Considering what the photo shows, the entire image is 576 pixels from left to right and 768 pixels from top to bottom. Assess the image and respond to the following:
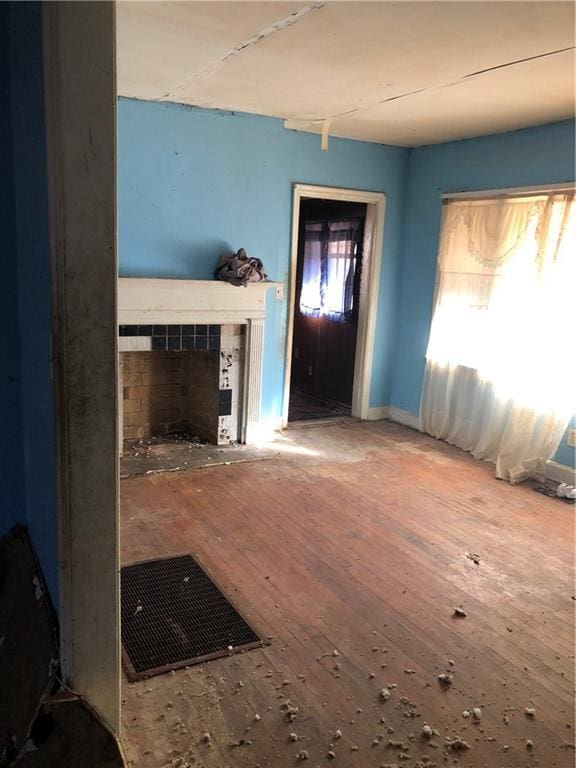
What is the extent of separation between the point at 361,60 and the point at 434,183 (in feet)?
7.66

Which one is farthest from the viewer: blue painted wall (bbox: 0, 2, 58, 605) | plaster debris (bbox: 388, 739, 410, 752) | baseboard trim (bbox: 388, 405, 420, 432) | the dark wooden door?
the dark wooden door

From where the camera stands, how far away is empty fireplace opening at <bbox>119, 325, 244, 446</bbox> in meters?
4.67

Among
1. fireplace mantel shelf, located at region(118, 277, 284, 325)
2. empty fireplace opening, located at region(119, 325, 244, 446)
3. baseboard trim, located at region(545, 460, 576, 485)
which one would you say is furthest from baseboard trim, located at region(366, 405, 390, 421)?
baseboard trim, located at region(545, 460, 576, 485)

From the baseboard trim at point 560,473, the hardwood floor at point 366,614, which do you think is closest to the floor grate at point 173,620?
the hardwood floor at point 366,614

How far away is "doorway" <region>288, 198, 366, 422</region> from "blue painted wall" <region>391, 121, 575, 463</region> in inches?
19.0

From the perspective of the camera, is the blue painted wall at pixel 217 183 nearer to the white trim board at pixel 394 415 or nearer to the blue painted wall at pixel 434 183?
the blue painted wall at pixel 434 183

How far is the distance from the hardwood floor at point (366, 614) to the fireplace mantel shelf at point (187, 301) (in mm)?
1119

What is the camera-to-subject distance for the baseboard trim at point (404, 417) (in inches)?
221

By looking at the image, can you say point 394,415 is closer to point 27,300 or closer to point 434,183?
point 434,183

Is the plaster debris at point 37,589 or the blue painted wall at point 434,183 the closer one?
the plaster debris at point 37,589

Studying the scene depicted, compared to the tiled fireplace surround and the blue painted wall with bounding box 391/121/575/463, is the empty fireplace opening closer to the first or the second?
the tiled fireplace surround

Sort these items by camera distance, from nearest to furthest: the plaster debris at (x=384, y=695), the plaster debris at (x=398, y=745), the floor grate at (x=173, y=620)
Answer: the plaster debris at (x=398, y=745) → the plaster debris at (x=384, y=695) → the floor grate at (x=173, y=620)

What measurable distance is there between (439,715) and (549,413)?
2.66 meters

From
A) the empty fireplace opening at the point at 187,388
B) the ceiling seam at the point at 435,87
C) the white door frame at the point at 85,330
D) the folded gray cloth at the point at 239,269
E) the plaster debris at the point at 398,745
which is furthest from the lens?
the empty fireplace opening at the point at 187,388
